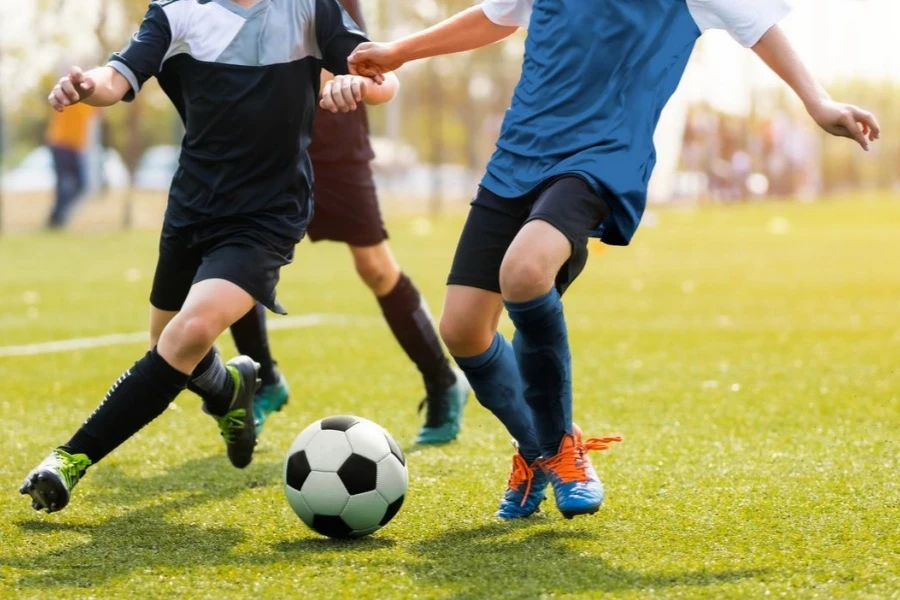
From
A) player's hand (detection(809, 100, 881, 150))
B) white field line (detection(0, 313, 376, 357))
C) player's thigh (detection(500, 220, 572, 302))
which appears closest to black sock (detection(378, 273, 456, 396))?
player's thigh (detection(500, 220, 572, 302))

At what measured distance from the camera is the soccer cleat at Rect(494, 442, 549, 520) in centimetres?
380

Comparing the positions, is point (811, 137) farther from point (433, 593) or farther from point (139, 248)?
point (433, 593)

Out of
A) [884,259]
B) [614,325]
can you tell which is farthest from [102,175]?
[614,325]

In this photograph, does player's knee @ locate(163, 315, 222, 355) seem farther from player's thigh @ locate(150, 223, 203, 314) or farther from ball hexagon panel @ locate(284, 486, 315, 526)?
ball hexagon panel @ locate(284, 486, 315, 526)

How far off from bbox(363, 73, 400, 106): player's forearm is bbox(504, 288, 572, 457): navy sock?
77 cm

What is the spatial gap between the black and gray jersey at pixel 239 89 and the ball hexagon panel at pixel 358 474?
2.59 feet

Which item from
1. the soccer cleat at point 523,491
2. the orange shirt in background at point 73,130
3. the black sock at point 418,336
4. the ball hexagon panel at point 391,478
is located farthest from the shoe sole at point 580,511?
the orange shirt in background at point 73,130

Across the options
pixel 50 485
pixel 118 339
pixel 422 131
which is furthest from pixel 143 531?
pixel 422 131

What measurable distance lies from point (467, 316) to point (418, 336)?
1532 millimetres

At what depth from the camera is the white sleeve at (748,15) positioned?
3.63 m

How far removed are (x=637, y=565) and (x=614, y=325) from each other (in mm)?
5834

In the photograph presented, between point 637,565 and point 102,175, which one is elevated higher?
point 637,565

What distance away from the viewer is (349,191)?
521cm

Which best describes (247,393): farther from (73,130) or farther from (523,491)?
(73,130)
